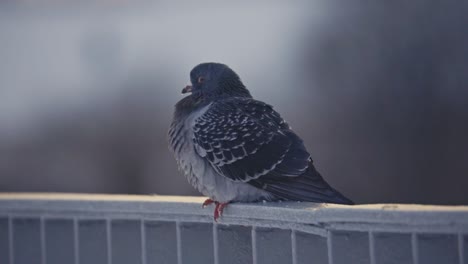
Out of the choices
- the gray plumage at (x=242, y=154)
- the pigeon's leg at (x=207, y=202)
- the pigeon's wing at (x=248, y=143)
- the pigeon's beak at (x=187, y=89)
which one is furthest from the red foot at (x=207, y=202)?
the pigeon's beak at (x=187, y=89)

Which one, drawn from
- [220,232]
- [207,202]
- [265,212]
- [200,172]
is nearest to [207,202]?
[207,202]

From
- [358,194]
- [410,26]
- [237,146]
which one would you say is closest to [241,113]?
[237,146]

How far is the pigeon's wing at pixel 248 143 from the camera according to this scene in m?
5.13

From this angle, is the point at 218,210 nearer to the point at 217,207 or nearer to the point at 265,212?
the point at 217,207

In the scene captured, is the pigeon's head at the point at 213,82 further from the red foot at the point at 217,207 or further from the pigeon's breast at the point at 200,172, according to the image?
the red foot at the point at 217,207

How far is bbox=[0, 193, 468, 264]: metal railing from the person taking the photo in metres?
3.40

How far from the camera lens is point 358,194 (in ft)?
46.0

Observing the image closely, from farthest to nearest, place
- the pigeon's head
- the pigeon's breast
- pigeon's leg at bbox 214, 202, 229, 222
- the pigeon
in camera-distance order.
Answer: the pigeon's head → the pigeon's breast → the pigeon → pigeon's leg at bbox 214, 202, 229, 222

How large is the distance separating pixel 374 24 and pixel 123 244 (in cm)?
1425

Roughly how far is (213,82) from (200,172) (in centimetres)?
101

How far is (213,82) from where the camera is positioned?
6102 millimetres

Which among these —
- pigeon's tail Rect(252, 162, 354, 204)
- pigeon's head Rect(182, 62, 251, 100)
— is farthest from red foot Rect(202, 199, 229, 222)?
pigeon's head Rect(182, 62, 251, 100)

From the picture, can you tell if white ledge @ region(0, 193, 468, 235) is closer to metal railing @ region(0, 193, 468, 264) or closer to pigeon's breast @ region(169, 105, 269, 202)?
metal railing @ region(0, 193, 468, 264)

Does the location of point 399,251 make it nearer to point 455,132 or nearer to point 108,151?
point 455,132
